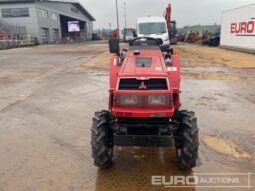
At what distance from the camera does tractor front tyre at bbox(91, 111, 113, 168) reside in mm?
3691

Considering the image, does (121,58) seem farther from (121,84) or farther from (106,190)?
(106,190)

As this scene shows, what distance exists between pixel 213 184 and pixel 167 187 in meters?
0.60

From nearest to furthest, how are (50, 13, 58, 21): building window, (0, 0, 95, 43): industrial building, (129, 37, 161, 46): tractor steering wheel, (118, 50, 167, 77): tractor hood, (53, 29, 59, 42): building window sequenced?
(118, 50, 167, 77): tractor hood < (129, 37, 161, 46): tractor steering wheel < (0, 0, 95, 43): industrial building < (50, 13, 58, 21): building window < (53, 29, 59, 42): building window

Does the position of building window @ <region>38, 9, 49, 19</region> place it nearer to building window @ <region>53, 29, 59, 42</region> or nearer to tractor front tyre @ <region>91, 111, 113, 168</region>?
building window @ <region>53, 29, 59, 42</region>

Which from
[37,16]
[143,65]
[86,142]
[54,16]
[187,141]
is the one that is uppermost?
[54,16]

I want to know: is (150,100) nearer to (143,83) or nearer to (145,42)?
(143,83)

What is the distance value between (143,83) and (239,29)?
21531mm

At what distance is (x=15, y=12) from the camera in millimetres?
48719

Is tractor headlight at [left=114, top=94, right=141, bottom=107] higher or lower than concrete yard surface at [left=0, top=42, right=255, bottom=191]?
higher

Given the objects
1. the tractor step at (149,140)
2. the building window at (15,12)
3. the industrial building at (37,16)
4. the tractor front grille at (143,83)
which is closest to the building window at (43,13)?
the industrial building at (37,16)

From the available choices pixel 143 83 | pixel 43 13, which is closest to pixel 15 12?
pixel 43 13

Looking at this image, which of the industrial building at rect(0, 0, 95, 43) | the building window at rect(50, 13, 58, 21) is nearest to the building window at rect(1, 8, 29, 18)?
the industrial building at rect(0, 0, 95, 43)

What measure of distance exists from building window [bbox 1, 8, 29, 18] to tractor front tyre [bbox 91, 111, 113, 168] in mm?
50135

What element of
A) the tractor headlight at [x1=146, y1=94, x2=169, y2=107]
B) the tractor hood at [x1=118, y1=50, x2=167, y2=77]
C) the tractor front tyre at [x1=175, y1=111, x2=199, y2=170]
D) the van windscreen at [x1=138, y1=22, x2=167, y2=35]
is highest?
the van windscreen at [x1=138, y1=22, x2=167, y2=35]
